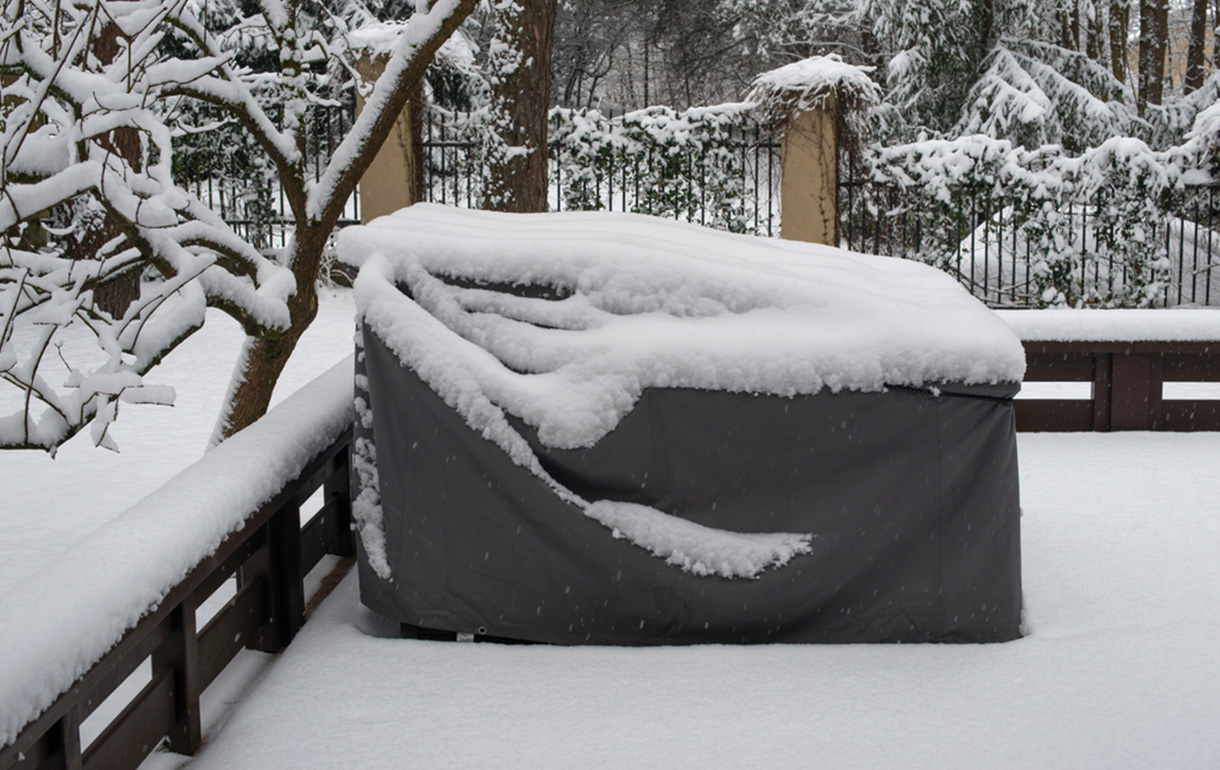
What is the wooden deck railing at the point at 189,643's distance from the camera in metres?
1.96

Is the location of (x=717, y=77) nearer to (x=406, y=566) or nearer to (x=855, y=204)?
(x=855, y=204)

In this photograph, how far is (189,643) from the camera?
8.50 ft

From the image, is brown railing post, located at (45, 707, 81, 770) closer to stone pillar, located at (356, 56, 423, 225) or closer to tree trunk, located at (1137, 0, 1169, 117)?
stone pillar, located at (356, 56, 423, 225)

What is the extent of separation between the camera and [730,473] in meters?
3.01

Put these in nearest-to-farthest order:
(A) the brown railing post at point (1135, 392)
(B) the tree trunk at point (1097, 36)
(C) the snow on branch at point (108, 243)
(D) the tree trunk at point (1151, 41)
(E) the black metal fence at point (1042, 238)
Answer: (C) the snow on branch at point (108, 243) < (A) the brown railing post at point (1135, 392) < (E) the black metal fence at point (1042, 238) < (D) the tree trunk at point (1151, 41) < (B) the tree trunk at point (1097, 36)

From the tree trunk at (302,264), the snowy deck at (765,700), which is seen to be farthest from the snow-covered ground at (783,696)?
the tree trunk at (302,264)

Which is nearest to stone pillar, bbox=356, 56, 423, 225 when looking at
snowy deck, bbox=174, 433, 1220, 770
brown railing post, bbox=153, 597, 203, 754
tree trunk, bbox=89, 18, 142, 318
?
tree trunk, bbox=89, 18, 142, 318

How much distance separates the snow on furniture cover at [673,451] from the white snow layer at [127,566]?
0.36 meters

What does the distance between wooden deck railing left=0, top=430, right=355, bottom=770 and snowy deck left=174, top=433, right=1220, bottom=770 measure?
133 mm

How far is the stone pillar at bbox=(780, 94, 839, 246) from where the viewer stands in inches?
390

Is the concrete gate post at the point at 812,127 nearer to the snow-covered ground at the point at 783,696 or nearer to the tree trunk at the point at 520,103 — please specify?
the tree trunk at the point at 520,103

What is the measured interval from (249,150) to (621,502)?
960cm

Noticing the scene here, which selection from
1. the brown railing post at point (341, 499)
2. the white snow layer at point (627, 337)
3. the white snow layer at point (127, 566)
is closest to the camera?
the white snow layer at point (127, 566)

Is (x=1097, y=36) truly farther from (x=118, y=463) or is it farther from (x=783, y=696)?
(x=783, y=696)
